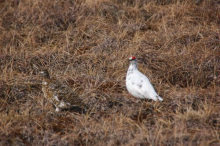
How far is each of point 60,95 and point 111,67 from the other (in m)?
1.43

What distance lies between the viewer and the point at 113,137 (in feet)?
12.5

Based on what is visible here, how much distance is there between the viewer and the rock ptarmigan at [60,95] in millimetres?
4219

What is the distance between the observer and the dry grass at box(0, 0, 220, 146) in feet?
12.7

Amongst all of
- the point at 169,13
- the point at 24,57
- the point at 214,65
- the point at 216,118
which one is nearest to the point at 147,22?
the point at 169,13

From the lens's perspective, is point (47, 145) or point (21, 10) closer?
point (47, 145)

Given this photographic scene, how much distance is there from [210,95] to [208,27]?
222 cm

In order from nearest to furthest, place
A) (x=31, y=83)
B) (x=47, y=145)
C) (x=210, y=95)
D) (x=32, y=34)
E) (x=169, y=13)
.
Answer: (x=47, y=145) < (x=210, y=95) < (x=31, y=83) < (x=32, y=34) < (x=169, y=13)

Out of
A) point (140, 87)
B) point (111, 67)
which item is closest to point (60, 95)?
point (140, 87)

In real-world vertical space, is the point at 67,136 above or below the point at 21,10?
below

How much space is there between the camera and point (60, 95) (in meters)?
4.20

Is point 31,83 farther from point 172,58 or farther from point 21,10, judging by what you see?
point 21,10

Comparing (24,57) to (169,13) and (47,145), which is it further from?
(169,13)

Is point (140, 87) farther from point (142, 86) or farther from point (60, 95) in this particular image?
point (60, 95)

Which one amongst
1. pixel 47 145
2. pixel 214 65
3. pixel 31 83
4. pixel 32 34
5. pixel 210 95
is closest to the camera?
pixel 47 145
